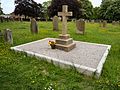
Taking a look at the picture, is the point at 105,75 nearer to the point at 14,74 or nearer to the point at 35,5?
the point at 14,74

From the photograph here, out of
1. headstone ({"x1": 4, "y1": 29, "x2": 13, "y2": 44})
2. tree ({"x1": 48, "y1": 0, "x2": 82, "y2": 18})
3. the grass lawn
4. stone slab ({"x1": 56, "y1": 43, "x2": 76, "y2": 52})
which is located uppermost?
tree ({"x1": 48, "y1": 0, "x2": 82, "y2": 18})

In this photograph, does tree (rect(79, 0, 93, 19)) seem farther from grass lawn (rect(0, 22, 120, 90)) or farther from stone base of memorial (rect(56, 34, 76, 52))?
grass lawn (rect(0, 22, 120, 90))

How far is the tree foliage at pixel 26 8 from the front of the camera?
53734 mm

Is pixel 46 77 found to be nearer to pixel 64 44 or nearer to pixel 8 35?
pixel 64 44

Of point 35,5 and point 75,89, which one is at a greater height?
point 35,5

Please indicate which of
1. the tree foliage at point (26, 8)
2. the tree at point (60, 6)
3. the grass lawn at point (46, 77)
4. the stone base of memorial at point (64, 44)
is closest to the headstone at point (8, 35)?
the grass lawn at point (46, 77)

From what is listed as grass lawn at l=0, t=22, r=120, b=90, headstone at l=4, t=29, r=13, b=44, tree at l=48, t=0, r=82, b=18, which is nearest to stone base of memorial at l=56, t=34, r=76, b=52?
grass lawn at l=0, t=22, r=120, b=90

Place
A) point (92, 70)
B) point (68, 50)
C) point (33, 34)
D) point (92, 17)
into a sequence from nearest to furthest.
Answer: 1. point (92, 70)
2. point (68, 50)
3. point (33, 34)
4. point (92, 17)

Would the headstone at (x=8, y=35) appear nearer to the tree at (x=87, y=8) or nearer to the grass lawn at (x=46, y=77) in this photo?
the grass lawn at (x=46, y=77)

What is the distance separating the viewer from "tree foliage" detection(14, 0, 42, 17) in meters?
53.7

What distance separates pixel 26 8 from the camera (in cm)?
5378

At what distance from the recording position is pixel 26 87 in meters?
4.52

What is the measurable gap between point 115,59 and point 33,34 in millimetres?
7650

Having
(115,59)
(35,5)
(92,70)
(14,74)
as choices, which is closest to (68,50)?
(115,59)
